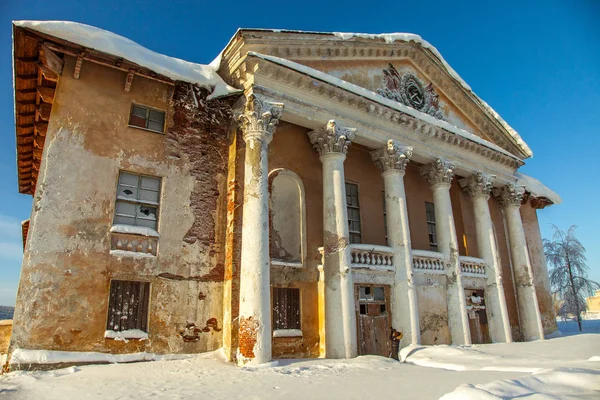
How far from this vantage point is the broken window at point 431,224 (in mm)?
16972

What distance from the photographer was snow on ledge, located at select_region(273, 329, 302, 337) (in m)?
11.6

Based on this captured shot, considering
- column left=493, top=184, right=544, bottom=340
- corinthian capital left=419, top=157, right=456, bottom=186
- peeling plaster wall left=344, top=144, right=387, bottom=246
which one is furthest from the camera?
column left=493, top=184, right=544, bottom=340

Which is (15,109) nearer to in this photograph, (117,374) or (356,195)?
(117,374)

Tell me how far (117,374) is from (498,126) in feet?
59.4

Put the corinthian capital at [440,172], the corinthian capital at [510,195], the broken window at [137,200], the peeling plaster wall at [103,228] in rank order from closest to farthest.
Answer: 1. the peeling plaster wall at [103,228]
2. the broken window at [137,200]
3. the corinthian capital at [440,172]
4. the corinthian capital at [510,195]

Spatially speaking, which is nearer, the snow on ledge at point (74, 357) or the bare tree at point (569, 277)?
the snow on ledge at point (74, 357)

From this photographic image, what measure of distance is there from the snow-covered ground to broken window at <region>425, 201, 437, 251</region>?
243 inches

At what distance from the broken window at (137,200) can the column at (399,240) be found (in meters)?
7.60

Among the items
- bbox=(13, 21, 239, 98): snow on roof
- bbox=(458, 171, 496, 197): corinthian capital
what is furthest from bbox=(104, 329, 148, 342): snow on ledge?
bbox=(458, 171, 496, 197): corinthian capital

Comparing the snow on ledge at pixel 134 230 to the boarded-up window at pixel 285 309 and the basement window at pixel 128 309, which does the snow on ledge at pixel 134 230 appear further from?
the boarded-up window at pixel 285 309

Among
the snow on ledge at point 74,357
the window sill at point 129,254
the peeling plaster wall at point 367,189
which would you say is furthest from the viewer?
the peeling plaster wall at point 367,189

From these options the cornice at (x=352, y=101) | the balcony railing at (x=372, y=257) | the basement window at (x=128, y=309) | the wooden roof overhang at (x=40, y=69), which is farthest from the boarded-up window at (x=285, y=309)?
the wooden roof overhang at (x=40, y=69)

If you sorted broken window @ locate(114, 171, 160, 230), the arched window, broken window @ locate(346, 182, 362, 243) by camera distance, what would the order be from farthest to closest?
1. broken window @ locate(346, 182, 362, 243)
2. the arched window
3. broken window @ locate(114, 171, 160, 230)

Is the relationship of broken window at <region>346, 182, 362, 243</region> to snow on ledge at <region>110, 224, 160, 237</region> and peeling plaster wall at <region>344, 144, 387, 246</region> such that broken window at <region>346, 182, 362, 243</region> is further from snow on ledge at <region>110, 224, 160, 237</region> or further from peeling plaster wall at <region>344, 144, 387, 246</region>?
snow on ledge at <region>110, 224, 160, 237</region>
